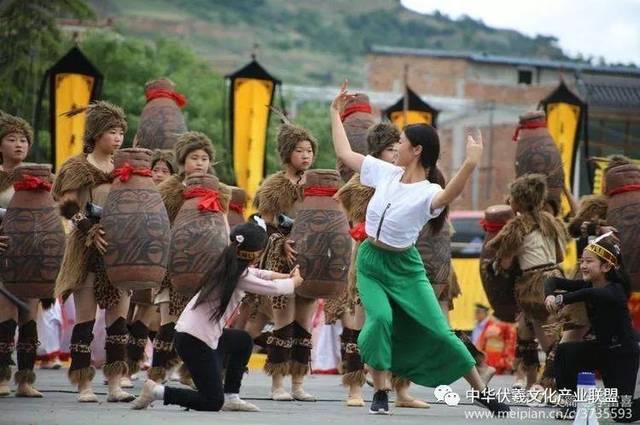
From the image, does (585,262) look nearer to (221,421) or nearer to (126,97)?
(221,421)

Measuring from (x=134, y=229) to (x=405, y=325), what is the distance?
86.0 inches

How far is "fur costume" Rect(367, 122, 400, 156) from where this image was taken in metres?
13.7

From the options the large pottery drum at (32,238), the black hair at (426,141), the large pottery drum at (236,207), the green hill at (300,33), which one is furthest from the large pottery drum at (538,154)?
the green hill at (300,33)

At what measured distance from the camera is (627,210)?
1388 centimetres

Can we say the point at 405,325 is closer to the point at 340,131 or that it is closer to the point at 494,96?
the point at 340,131

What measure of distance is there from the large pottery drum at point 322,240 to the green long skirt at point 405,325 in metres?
1.71

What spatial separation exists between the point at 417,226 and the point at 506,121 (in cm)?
6264

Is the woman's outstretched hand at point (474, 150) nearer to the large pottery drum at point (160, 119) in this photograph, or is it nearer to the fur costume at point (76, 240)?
the fur costume at point (76, 240)

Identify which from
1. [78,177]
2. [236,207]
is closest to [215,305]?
[78,177]

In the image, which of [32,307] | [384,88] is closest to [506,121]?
[384,88]

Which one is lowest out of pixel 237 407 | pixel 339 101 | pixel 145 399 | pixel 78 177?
pixel 237 407

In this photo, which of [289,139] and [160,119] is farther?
[160,119]

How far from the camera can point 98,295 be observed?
13195mm

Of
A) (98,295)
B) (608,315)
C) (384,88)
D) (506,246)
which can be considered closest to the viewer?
(608,315)
